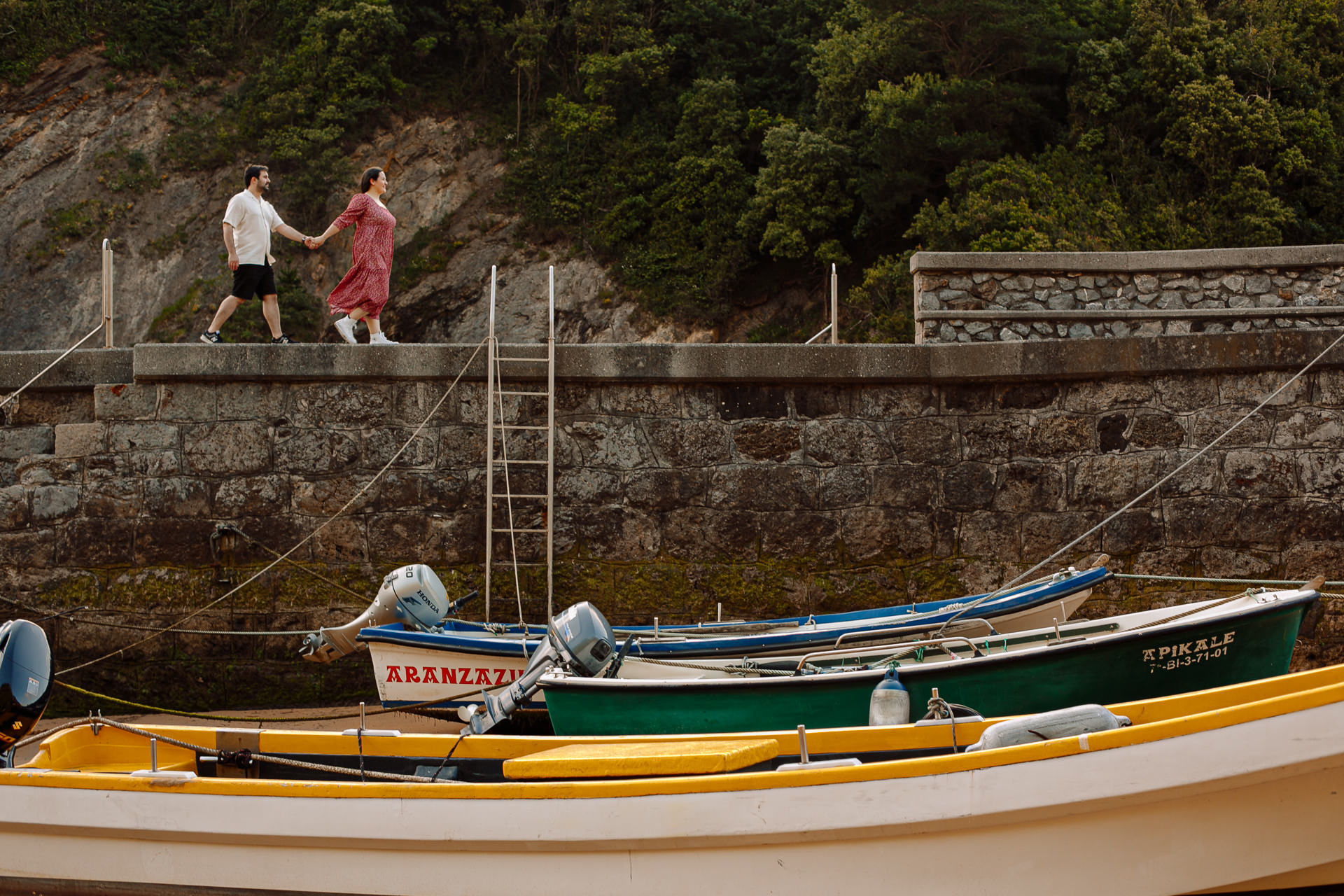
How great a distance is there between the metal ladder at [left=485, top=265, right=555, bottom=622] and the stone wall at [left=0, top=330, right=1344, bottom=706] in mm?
103

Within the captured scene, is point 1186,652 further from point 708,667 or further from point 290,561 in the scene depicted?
point 290,561

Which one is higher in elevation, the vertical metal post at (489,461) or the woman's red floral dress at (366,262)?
the woman's red floral dress at (366,262)

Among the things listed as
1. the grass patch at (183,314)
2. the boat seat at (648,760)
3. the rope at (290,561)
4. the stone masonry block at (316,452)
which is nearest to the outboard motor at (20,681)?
the boat seat at (648,760)

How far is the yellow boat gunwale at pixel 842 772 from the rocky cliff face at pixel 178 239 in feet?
52.8

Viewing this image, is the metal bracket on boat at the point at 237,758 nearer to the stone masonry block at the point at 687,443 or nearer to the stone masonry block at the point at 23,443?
the stone masonry block at the point at 687,443

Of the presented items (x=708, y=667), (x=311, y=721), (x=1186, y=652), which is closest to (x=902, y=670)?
(x=708, y=667)

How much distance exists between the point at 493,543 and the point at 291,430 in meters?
1.48

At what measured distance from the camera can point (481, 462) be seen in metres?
6.73

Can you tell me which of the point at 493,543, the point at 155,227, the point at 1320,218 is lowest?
the point at 493,543

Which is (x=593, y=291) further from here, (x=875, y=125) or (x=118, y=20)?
(x=118, y=20)

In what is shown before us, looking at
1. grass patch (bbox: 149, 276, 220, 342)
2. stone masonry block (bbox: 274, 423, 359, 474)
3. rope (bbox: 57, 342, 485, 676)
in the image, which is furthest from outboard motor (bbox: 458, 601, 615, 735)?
grass patch (bbox: 149, 276, 220, 342)

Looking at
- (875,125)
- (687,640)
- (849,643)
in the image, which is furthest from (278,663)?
(875,125)

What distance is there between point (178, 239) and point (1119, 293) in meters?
18.6

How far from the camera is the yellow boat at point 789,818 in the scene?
3014mm
